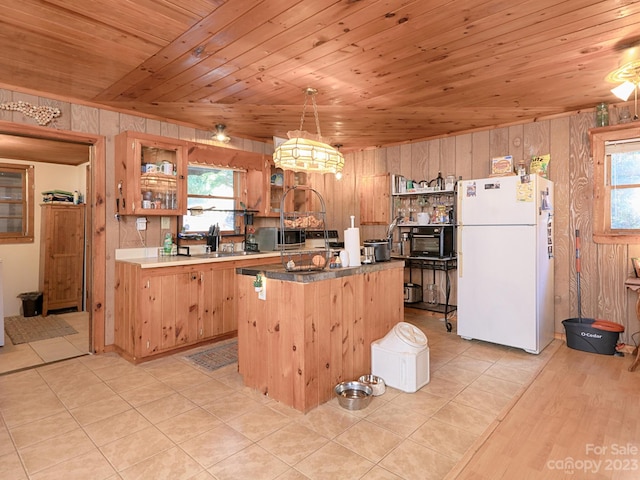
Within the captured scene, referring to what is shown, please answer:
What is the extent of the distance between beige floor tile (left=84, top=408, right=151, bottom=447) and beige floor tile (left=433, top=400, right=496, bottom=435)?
191 centimetres

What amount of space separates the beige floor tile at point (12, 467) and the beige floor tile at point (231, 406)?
3.24ft

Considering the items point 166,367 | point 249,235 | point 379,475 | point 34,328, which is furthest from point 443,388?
point 34,328

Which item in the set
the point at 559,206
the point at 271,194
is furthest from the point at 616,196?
the point at 271,194

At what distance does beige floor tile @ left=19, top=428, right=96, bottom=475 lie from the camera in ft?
6.40

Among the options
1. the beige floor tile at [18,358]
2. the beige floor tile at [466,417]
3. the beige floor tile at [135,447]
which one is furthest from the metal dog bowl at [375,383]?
the beige floor tile at [18,358]

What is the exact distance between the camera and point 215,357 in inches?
138

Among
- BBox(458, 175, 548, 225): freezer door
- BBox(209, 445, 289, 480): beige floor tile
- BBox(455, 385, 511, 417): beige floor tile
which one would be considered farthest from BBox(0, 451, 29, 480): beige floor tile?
BBox(458, 175, 548, 225): freezer door

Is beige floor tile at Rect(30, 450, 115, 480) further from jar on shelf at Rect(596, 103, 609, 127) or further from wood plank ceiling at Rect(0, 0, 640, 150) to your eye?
jar on shelf at Rect(596, 103, 609, 127)

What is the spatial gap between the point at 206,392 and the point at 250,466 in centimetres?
100

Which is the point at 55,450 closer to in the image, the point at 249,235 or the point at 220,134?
the point at 249,235

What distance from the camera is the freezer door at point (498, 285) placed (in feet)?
11.7

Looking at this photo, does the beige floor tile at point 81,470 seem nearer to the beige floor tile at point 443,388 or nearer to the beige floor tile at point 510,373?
the beige floor tile at point 443,388

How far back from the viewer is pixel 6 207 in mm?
5293

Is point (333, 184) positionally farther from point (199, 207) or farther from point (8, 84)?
point (8, 84)
